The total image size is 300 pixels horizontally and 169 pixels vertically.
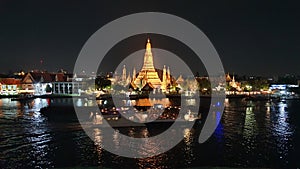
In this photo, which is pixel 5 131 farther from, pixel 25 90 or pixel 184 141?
pixel 25 90

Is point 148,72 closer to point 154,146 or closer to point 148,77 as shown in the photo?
point 148,77

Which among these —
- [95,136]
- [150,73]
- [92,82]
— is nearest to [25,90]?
[92,82]

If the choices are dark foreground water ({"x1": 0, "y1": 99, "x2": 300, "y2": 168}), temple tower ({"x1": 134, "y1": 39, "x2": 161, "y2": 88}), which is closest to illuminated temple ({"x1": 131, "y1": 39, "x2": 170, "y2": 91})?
temple tower ({"x1": 134, "y1": 39, "x2": 161, "y2": 88})

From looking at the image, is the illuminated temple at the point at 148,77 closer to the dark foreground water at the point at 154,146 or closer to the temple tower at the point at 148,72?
the temple tower at the point at 148,72

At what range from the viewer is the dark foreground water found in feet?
55.4

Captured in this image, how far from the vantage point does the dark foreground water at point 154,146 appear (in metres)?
16.9

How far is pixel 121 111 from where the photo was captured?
32.0 metres

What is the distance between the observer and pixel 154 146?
2091 cm

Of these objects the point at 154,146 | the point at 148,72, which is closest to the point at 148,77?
the point at 148,72

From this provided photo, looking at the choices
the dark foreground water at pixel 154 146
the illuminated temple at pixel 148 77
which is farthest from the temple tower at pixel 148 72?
the dark foreground water at pixel 154 146

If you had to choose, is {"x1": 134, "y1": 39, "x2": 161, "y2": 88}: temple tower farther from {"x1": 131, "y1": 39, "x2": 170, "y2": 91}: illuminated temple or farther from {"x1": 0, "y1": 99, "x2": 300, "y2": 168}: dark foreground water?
{"x1": 0, "y1": 99, "x2": 300, "y2": 168}: dark foreground water

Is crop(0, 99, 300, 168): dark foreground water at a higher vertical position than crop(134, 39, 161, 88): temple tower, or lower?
lower

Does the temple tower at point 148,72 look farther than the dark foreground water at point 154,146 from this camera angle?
Yes

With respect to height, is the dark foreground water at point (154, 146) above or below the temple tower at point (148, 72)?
below
